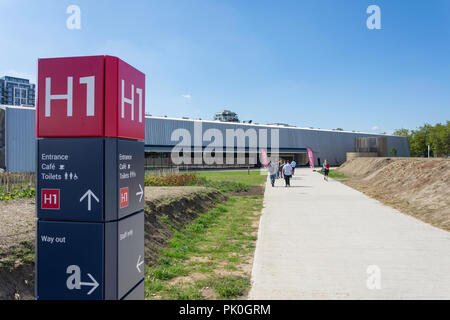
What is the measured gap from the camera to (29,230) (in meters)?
6.09

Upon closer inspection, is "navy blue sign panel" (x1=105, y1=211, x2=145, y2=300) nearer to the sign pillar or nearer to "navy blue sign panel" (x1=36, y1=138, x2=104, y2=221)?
the sign pillar

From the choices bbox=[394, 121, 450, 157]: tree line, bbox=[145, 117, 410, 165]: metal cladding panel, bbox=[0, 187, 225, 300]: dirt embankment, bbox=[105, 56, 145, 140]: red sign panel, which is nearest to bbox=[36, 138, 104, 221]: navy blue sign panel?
bbox=[105, 56, 145, 140]: red sign panel

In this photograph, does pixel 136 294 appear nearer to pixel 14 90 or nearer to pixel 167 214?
pixel 167 214

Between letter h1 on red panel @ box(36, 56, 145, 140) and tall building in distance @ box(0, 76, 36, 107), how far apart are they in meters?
184

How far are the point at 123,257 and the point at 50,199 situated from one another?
84 centimetres

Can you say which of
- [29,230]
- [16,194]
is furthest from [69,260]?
[16,194]

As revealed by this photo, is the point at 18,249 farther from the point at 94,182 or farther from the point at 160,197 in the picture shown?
the point at 160,197

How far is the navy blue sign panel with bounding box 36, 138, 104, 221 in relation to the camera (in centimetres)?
274

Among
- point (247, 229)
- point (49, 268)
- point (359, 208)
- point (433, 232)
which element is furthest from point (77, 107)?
point (359, 208)

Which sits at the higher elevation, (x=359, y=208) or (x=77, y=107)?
(x=77, y=107)

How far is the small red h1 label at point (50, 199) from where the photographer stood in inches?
112

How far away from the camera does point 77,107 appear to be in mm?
2779
